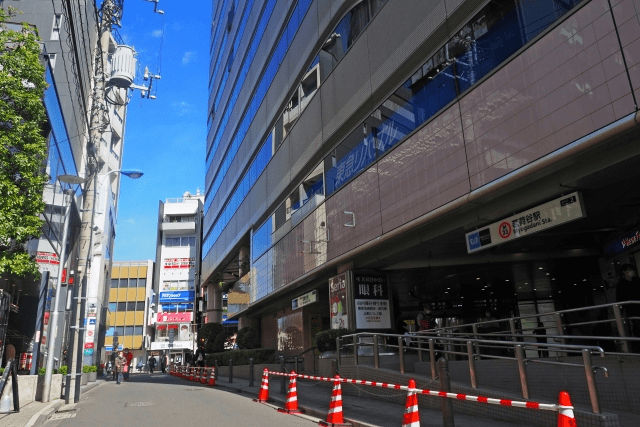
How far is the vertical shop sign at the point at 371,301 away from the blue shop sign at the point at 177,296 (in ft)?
216

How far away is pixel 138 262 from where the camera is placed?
90312mm

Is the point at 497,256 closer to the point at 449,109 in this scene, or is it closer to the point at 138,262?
the point at 449,109

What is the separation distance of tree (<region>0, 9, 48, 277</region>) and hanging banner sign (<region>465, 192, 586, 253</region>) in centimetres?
1064

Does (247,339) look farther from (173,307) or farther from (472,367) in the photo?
(173,307)

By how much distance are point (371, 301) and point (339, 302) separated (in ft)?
4.18

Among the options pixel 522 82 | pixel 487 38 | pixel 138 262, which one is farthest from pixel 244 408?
pixel 138 262

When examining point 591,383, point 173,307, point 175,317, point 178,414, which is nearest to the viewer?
point 591,383

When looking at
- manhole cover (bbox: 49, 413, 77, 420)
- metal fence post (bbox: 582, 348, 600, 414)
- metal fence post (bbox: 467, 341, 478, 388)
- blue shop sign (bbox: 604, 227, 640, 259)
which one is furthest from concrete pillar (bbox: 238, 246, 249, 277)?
metal fence post (bbox: 582, 348, 600, 414)

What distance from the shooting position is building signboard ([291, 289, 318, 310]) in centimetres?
2287

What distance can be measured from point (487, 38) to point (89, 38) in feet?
87.2

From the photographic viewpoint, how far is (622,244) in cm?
1378

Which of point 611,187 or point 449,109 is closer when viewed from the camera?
point 611,187

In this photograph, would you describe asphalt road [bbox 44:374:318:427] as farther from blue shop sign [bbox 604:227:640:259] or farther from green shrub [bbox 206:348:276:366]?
green shrub [bbox 206:348:276:366]

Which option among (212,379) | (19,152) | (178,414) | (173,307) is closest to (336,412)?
(178,414)
